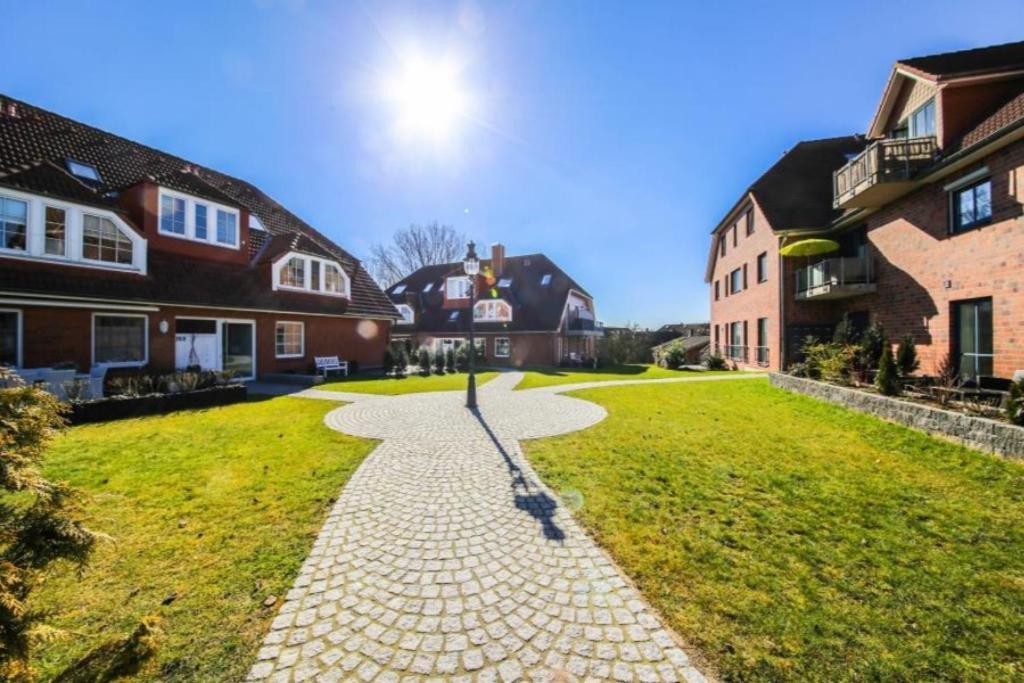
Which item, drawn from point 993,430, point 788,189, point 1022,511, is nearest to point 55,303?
point 1022,511

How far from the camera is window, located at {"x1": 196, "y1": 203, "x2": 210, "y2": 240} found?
15375 mm

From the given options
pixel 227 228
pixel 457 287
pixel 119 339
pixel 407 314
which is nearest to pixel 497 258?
pixel 457 287

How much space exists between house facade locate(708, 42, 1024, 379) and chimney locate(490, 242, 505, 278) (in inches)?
833

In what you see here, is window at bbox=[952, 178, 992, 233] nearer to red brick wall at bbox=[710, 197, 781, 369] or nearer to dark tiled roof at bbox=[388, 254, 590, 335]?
red brick wall at bbox=[710, 197, 781, 369]

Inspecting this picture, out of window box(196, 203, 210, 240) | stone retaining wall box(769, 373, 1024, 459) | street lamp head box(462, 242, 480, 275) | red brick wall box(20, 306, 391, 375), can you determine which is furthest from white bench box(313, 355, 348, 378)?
stone retaining wall box(769, 373, 1024, 459)

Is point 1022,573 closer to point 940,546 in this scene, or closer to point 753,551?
point 940,546

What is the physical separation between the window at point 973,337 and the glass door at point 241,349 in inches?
891

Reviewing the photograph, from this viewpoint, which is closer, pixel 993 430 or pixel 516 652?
pixel 516 652

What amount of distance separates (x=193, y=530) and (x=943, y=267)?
17.5 meters

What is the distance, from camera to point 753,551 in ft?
12.5

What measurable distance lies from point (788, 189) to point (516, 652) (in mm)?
23406

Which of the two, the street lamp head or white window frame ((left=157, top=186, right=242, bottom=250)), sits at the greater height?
white window frame ((left=157, top=186, right=242, bottom=250))

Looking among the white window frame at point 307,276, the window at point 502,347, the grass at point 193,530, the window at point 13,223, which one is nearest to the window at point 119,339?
the window at point 13,223

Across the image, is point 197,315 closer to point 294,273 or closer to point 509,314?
point 294,273
